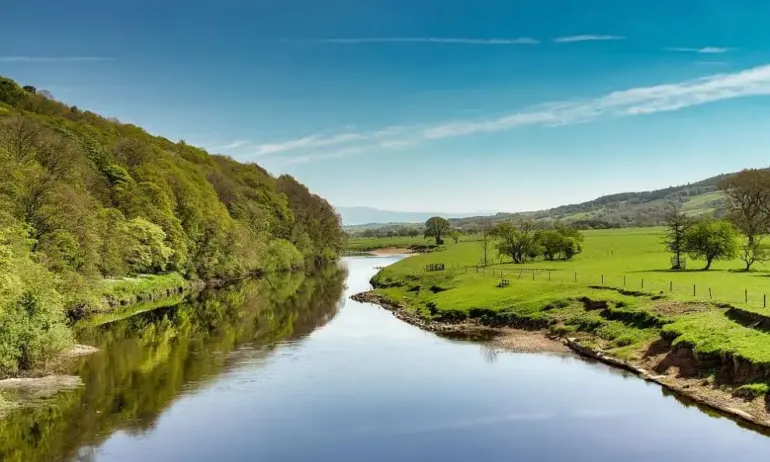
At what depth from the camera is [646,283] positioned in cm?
6931

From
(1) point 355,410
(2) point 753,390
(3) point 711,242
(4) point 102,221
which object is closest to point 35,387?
(1) point 355,410

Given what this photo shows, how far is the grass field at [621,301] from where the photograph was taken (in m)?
44.2

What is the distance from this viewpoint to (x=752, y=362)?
37.0 metres

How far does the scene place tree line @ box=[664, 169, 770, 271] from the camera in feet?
286

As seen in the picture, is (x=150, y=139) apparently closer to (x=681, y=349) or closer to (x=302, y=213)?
(x=302, y=213)

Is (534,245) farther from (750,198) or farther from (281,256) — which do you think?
(281,256)

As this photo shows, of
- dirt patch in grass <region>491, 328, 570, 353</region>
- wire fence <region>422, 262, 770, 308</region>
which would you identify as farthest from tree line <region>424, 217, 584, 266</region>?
dirt patch in grass <region>491, 328, 570, 353</region>

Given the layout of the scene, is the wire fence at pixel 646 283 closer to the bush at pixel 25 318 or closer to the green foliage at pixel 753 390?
the green foliage at pixel 753 390

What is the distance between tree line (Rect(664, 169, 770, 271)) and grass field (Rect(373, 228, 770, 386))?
2.14m

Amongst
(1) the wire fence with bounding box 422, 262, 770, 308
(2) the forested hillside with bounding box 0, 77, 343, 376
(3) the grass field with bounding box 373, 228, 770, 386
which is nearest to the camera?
(2) the forested hillside with bounding box 0, 77, 343, 376

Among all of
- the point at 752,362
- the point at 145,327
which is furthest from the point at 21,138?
the point at 752,362

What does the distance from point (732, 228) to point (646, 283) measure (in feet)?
104

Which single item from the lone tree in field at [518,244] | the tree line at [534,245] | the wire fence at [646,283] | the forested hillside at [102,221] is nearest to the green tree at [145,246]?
the forested hillside at [102,221]

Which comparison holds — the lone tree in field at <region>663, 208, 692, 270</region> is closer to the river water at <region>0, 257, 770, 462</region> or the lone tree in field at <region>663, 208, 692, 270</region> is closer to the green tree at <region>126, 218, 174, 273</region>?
the river water at <region>0, 257, 770, 462</region>
